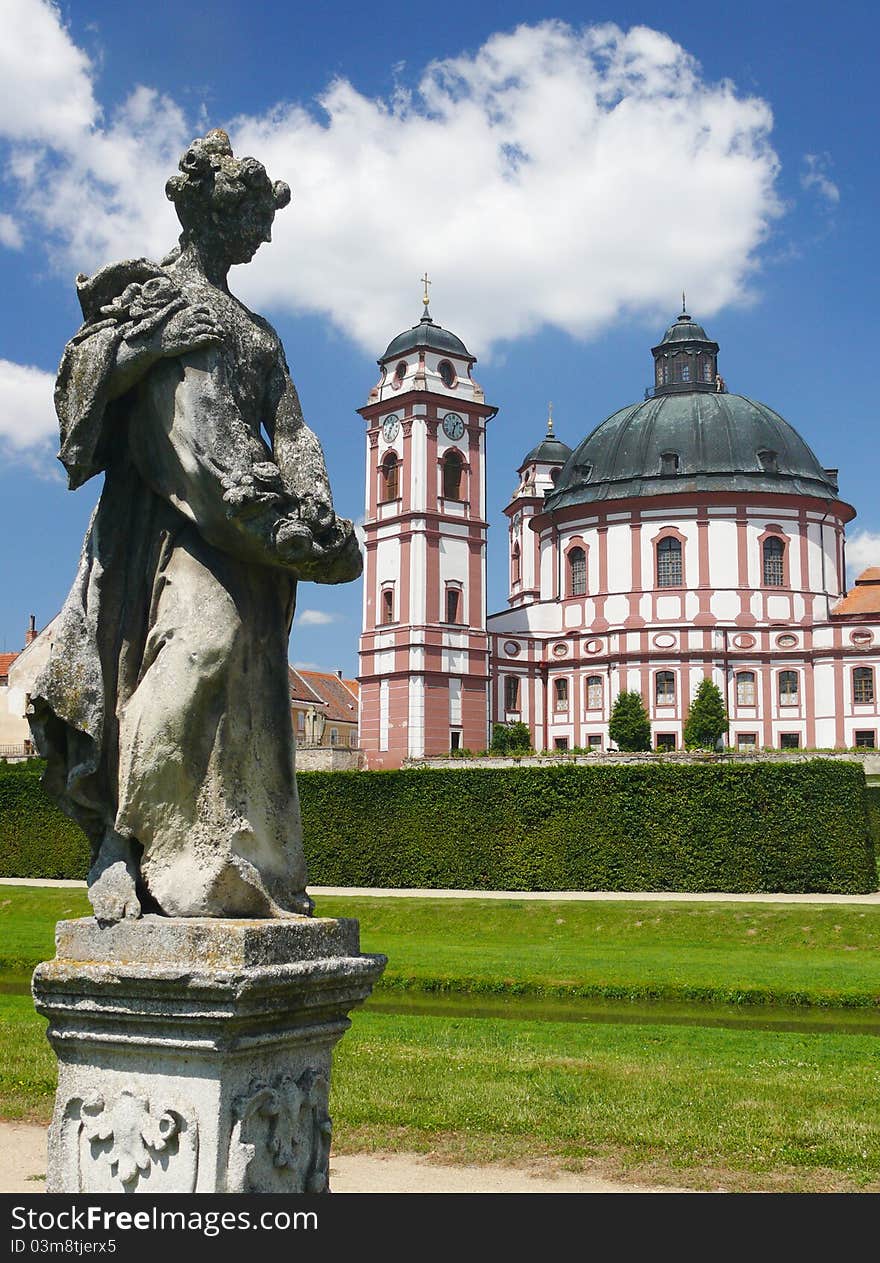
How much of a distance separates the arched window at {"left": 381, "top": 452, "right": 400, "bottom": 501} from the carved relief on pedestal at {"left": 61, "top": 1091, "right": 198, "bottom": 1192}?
180ft

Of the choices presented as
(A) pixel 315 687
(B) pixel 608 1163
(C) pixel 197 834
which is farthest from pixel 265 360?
(A) pixel 315 687

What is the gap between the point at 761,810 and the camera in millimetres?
26953

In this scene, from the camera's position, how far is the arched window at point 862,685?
54.1 meters

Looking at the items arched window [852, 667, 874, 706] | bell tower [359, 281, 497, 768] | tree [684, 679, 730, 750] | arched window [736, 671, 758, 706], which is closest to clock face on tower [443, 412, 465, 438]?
bell tower [359, 281, 497, 768]

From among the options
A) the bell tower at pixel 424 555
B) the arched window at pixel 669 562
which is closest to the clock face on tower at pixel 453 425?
the bell tower at pixel 424 555

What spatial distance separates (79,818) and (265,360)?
5.07 ft

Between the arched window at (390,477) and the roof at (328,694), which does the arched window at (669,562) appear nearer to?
the arched window at (390,477)

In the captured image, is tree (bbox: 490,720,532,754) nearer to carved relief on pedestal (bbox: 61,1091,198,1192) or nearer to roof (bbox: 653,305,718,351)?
roof (bbox: 653,305,718,351)

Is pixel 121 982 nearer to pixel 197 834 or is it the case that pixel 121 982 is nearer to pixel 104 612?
pixel 197 834

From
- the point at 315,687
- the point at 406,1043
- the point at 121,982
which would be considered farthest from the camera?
the point at 315,687

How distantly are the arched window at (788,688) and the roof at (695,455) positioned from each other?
28.3 feet

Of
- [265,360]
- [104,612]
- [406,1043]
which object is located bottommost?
[406,1043]

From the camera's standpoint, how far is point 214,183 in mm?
3990

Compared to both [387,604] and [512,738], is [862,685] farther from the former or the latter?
[387,604]
